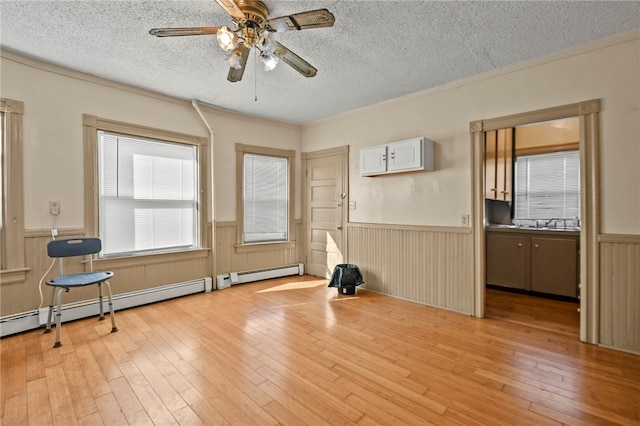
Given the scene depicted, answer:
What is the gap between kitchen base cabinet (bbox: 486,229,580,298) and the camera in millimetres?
3918

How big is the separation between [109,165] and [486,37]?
4104 millimetres

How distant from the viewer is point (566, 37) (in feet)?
8.39

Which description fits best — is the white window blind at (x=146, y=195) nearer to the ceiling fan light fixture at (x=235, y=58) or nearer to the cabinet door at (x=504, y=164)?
the ceiling fan light fixture at (x=235, y=58)

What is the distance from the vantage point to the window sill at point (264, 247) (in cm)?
476

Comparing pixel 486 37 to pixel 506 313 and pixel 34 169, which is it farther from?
pixel 34 169

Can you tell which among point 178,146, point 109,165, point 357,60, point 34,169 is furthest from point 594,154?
point 34,169

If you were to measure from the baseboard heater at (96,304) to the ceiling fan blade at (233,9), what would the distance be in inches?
129

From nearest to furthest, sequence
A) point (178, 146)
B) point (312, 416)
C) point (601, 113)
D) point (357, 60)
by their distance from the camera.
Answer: point (312, 416), point (601, 113), point (357, 60), point (178, 146)

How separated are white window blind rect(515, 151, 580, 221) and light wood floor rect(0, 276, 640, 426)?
5.89 feet

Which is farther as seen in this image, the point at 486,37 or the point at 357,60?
the point at 357,60

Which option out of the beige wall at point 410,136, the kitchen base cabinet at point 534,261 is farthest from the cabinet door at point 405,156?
the kitchen base cabinet at point 534,261

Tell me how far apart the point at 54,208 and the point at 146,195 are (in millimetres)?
899

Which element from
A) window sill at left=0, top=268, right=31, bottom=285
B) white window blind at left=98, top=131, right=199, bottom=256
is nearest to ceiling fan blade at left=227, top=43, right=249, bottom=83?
white window blind at left=98, top=131, right=199, bottom=256

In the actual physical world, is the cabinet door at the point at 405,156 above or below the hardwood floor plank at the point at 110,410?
above
